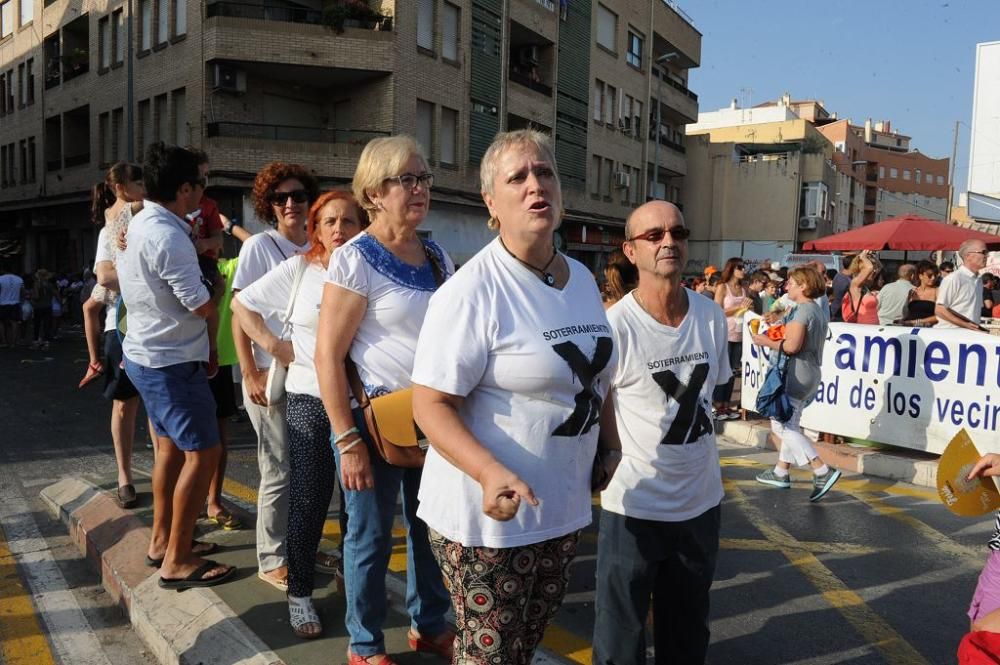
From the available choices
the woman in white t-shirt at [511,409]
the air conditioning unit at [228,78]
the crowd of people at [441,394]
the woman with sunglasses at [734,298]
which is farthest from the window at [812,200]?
the woman in white t-shirt at [511,409]

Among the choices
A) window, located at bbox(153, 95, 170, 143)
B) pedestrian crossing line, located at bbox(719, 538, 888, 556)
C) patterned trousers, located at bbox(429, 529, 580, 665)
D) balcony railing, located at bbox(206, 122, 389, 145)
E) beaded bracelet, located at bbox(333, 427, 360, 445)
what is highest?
window, located at bbox(153, 95, 170, 143)

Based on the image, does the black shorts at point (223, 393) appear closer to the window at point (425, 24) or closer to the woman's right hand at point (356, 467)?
the woman's right hand at point (356, 467)

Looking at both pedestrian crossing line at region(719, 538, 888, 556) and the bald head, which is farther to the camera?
pedestrian crossing line at region(719, 538, 888, 556)

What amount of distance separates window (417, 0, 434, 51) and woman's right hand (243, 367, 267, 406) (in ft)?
70.3

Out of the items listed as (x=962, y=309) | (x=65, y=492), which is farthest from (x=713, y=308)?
(x=962, y=309)

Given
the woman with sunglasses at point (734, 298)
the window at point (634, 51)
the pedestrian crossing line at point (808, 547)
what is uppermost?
the window at point (634, 51)

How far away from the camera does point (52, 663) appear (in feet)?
11.1

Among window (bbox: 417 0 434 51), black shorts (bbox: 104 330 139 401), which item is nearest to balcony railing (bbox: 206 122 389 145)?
window (bbox: 417 0 434 51)

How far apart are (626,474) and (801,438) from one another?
402cm

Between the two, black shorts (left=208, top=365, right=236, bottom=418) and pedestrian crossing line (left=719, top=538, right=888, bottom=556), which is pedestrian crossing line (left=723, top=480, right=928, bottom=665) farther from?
black shorts (left=208, top=365, right=236, bottom=418)

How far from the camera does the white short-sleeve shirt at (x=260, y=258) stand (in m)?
3.85

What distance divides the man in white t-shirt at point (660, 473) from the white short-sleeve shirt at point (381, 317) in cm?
72

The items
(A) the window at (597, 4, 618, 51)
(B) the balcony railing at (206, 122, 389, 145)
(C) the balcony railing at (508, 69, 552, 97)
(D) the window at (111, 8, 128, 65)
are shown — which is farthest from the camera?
(A) the window at (597, 4, 618, 51)

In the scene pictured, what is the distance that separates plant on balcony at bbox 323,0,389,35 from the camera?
848 inches
